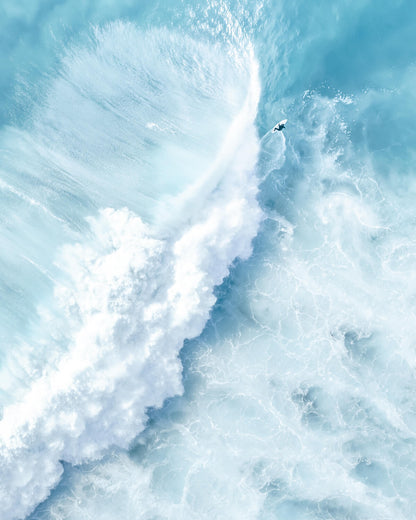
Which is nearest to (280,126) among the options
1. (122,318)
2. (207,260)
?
(207,260)

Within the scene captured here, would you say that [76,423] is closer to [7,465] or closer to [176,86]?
[7,465]

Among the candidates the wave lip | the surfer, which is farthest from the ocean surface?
the surfer

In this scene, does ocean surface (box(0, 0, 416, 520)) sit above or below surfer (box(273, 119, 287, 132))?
below

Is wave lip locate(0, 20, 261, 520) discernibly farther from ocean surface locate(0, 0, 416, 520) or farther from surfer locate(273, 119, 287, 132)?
surfer locate(273, 119, 287, 132)

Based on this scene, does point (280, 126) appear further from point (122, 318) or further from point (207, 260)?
point (122, 318)

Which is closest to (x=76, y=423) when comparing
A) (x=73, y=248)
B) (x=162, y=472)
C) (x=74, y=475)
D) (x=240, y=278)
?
(x=74, y=475)
